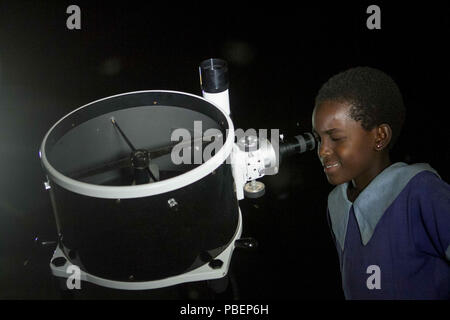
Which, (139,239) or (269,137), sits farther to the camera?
(269,137)

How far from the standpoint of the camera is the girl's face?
3.35 feet

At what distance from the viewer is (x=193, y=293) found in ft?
3.92

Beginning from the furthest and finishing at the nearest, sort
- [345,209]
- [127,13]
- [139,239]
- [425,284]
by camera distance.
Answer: [127,13] → [345,209] → [425,284] → [139,239]

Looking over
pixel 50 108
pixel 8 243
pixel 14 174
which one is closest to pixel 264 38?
pixel 50 108

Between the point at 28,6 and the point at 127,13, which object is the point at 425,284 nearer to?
the point at 127,13

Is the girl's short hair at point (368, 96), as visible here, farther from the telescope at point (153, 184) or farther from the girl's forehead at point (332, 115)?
the telescope at point (153, 184)

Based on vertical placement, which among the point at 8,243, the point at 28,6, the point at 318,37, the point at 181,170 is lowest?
the point at 8,243

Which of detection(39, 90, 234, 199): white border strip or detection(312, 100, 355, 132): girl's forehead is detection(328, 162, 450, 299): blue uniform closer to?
detection(312, 100, 355, 132): girl's forehead

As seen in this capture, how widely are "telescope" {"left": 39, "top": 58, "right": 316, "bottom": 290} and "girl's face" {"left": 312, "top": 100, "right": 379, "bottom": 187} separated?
0.04 m

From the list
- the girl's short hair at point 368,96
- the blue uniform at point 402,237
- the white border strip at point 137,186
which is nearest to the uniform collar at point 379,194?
the blue uniform at point 402,237

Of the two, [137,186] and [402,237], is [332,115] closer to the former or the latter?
[402,237]

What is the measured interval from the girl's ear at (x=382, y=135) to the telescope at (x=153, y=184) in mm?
146

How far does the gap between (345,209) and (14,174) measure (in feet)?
3.46

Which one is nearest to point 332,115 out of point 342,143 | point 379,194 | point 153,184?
point 342,143
